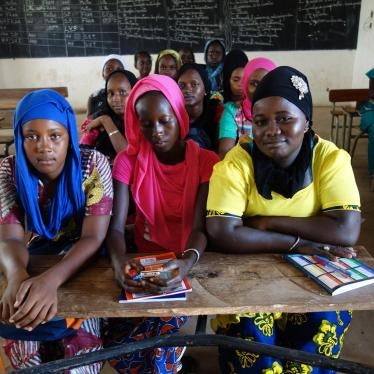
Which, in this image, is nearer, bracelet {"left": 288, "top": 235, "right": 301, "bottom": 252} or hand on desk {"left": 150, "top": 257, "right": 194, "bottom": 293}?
hand on desk {"left": 150, "top": 257, "right": 194, "bottom": 293}

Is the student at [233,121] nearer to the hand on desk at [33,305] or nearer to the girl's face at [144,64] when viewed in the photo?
the hand on desk at [33,305]

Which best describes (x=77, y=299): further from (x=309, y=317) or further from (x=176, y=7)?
(x=176, y=7)

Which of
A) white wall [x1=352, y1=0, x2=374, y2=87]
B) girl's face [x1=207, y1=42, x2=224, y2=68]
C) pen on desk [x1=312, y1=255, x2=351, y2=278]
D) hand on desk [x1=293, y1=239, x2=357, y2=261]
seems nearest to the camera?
pen on desk [x1=312, y1=255, x2=351, y2=278]

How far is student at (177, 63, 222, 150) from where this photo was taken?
8.82 ft

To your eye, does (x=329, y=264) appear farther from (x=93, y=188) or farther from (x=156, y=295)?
(x=93, y=188)

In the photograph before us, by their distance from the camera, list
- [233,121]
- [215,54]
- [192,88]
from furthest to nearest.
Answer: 1. [215,54]
2. [192,88]
3. [233,121]

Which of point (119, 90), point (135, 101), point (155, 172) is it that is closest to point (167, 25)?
point (119, 90)

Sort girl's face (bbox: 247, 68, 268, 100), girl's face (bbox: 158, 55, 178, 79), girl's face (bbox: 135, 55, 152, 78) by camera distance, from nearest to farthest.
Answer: girl's face (bbox: 247, 68, 268, 100) → girl's face (bbox: 158, 55, 178, 79) → girl's face (bbox: 135, 55, 152, 78)

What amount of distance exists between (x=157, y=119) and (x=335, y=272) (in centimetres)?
88

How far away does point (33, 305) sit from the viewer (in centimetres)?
112

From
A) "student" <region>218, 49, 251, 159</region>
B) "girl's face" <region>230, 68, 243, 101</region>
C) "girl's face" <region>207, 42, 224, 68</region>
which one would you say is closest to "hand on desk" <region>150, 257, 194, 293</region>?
"student" <region>218, 49, 251, 159</region>

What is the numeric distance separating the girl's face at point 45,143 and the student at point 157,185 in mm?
286

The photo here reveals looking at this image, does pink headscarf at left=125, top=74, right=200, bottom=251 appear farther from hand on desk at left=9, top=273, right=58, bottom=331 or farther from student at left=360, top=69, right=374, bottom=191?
student at left=360, top=69, right=374, bottom=191

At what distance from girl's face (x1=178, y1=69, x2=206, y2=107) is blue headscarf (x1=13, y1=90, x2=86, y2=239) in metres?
1.34
